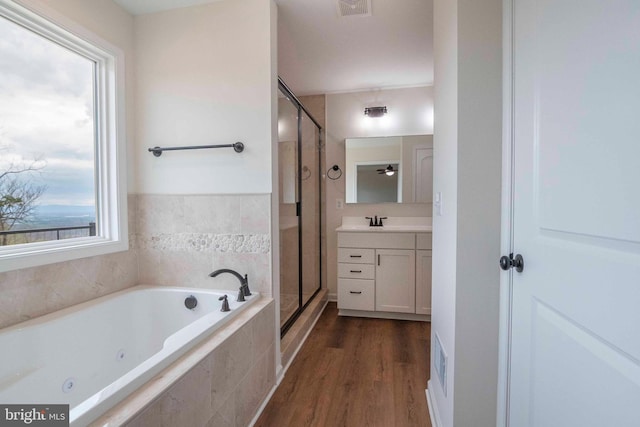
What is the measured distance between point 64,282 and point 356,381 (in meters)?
1.83

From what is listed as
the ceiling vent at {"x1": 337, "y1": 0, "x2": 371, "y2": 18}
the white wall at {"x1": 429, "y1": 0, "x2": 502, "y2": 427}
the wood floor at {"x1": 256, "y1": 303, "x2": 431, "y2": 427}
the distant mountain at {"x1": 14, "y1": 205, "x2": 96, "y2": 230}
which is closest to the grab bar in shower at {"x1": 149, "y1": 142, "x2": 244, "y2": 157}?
the distant mountain at {"x1": 14, "y1": 205, "x2": 96, "y2": 230}

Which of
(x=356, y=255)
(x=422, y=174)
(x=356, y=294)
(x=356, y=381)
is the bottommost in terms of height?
(x=356, y=381)

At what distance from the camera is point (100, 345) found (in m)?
1.50

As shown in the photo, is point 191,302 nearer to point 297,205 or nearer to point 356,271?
point 297,205

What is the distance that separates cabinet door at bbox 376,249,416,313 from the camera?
2.65m

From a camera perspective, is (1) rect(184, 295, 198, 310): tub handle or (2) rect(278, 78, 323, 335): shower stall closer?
(1) rect(184, 295, 198, 310): tub handle

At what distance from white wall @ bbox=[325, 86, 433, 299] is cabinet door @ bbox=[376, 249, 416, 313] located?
61 centimetres

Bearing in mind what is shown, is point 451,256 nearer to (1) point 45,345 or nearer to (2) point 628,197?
(2) point 628,197

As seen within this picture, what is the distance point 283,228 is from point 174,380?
4.46 ft

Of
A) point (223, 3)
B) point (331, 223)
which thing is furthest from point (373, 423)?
point (223, 3)

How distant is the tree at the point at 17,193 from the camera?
1312 mm

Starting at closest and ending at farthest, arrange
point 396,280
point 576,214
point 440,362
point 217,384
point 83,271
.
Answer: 1. point 576,214
2. point 217,384
3. point 440,362
4. point 83,271
5. point 396,280

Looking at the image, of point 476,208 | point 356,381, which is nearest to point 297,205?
point 356,381

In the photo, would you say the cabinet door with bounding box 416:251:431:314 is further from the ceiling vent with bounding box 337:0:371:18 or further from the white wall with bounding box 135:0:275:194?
the ceiling vent with bounding box 337:0:371:18
